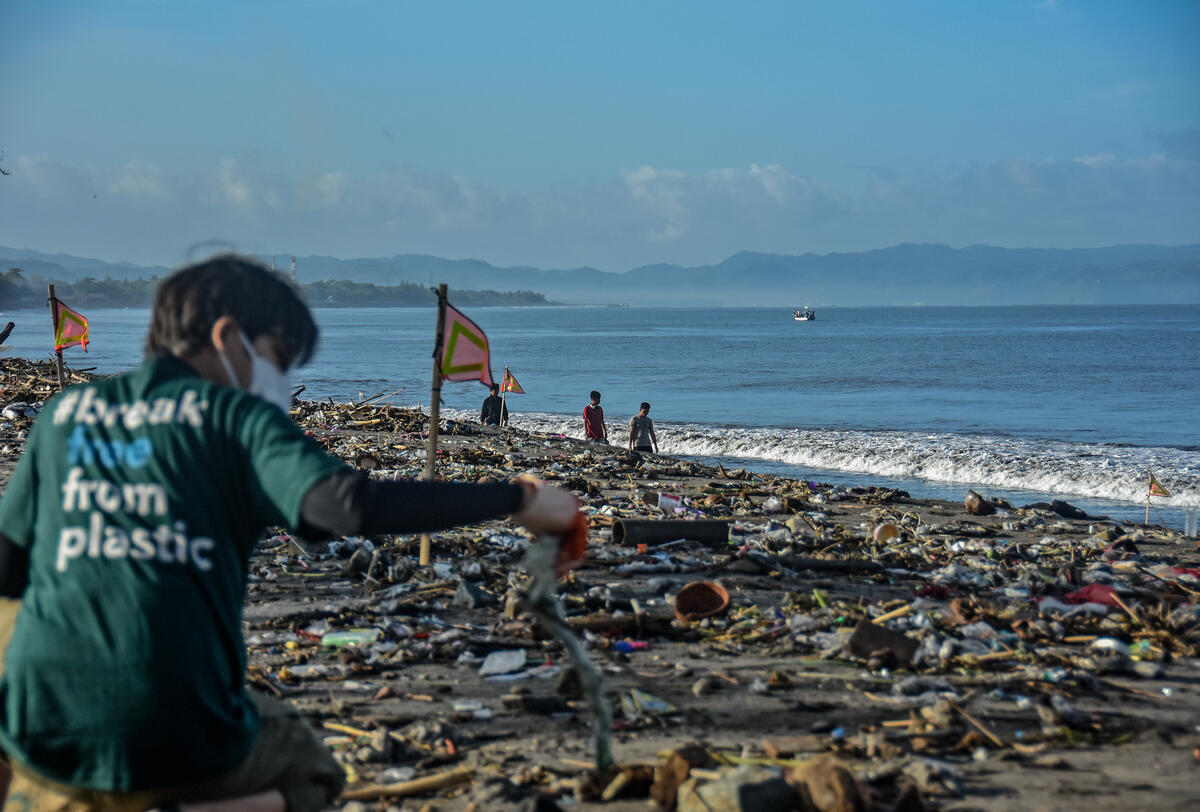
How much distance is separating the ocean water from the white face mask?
15585 mm

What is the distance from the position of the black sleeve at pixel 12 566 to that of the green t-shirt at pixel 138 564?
0.65ft

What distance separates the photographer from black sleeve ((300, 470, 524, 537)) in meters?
2.00

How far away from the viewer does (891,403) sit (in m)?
39.2

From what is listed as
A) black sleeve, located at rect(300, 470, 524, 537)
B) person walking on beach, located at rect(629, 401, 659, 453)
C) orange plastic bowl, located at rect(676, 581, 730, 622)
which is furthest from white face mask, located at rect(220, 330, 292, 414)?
person walking on beach, located at rect(629, 401, 659, 453)

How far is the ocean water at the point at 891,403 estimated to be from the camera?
846 inches

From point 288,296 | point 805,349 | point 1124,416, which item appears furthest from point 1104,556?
point 805,349

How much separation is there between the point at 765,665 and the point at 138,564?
4.34 meters

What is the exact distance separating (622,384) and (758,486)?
35.2 meters

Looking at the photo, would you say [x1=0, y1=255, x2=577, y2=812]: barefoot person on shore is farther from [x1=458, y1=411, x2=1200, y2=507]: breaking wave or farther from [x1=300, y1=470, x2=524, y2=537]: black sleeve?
[x1=458, y1=411, x2=1200, y2=507]: breaking wave

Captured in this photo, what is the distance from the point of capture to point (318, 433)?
18.2 metres

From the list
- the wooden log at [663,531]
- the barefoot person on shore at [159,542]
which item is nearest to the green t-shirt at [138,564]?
the barefoot person on shore at [159,542]

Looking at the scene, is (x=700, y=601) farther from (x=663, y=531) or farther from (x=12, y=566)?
(x=12, y=566)

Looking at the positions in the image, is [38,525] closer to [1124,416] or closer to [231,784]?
[231,784]

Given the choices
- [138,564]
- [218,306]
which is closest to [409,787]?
[138,564]
